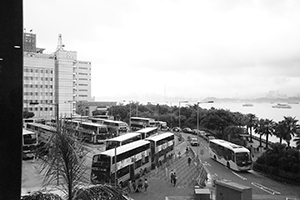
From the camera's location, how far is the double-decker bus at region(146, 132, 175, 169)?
689 cm

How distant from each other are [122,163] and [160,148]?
2190 millimetres

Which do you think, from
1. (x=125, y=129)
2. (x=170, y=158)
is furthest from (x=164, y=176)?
(x=125, y=129)

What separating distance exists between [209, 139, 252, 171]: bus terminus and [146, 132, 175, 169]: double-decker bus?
4.42 ft

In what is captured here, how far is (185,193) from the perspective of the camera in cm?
464

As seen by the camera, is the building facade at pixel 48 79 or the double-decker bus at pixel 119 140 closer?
the double-decker bus at pixel 119 140

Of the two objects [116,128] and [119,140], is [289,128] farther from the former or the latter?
[116,128]

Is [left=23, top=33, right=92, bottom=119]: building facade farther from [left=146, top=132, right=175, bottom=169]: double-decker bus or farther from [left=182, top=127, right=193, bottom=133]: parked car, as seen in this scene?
[left=182, top=127, right=193, bottom=133]: parked car

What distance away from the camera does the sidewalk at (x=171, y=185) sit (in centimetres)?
457

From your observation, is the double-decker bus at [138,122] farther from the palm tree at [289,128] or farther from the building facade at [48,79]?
the palm tree at [289,128]

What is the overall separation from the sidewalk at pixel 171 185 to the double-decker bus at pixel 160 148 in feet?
1.05

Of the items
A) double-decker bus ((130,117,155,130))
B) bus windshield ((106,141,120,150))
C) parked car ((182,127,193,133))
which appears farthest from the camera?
parked car ((182,127,193,133))

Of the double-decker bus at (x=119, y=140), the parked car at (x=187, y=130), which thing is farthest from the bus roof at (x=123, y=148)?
the parked car at (x=187, y=130)

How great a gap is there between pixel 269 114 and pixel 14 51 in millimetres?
10187

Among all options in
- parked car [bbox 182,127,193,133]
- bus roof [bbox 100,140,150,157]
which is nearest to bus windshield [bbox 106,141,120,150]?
bus roof [bbox 100,140,150,157]
